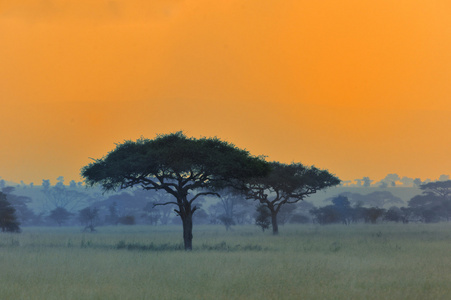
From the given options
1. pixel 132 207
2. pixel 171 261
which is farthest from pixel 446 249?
pixel 132 207

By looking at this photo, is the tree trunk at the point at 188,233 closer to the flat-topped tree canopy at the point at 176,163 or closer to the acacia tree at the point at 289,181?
the flat-topped tree canopy at the point at 176,163

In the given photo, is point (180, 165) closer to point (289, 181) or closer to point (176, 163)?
point (176, 163)

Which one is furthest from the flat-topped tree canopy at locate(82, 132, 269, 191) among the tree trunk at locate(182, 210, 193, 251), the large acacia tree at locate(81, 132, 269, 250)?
the tree trunk at locate(182, 210, 193, 251)

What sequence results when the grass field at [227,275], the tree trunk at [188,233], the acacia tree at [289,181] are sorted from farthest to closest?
the acacia tree at [289,181] → the tree trunk at [188,233] → the grass field at [227,275]

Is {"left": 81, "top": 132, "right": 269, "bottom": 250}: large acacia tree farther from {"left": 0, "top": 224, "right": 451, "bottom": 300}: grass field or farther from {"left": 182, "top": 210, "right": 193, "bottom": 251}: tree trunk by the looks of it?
{"left": 0, "top": 224, "right": 451, "bottom": 300}: grass field

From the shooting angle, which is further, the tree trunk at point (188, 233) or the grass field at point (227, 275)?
the tree trunk at point (188, 233)

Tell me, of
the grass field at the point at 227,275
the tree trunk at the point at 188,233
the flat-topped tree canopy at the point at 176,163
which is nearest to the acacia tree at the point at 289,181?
the flat-topped tree canopy at the point at 176,163

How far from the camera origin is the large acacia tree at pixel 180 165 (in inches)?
1491

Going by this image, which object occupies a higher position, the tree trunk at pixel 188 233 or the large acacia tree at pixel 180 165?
the large acacia tree at pixel 180 165

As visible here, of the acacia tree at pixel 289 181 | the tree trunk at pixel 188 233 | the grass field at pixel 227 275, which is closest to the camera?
the grass field at pixel 227 275

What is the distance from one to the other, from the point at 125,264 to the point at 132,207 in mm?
127288

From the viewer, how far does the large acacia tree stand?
37875mm

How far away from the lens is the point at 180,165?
124ft

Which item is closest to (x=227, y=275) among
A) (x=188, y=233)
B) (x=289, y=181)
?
(x=188, y=233)
